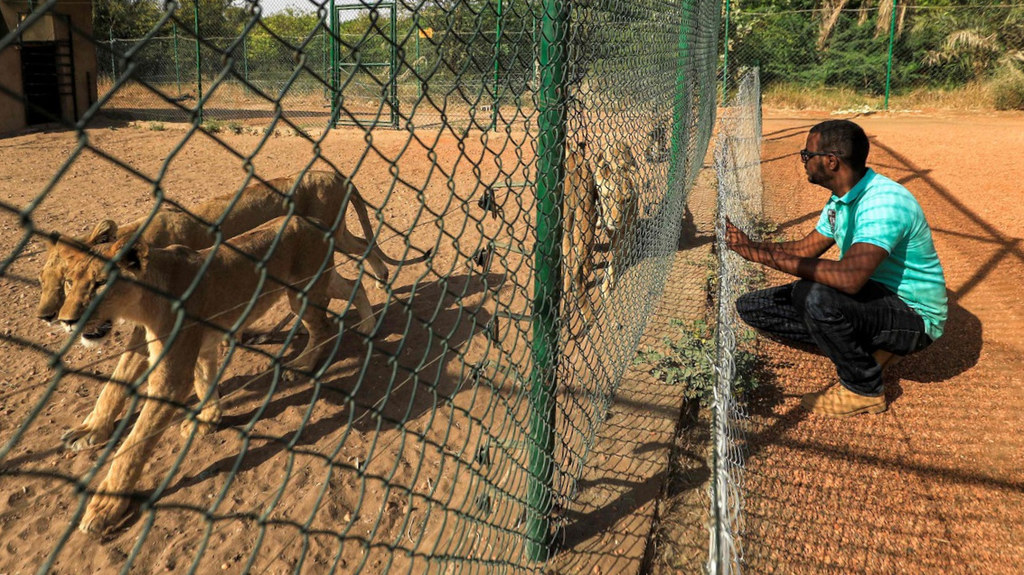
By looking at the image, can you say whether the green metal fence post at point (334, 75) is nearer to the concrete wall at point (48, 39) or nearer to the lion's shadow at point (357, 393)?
the lion's shadow at point (357, 393)

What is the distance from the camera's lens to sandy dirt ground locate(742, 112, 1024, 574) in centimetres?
287

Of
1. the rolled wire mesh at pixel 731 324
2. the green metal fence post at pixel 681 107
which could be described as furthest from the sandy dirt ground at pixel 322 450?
the green metal fence post at pixel 681 107

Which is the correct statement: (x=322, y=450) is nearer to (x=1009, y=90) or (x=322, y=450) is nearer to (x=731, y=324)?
(x=731, y=324)

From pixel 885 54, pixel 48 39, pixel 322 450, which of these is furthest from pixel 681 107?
pixel 885 54

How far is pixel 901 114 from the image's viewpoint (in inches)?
704

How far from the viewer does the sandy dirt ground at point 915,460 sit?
2865 millimetres

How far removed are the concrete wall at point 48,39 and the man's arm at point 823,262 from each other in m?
13.1

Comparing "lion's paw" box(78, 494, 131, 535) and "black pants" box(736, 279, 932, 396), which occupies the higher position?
"black pants" box(736, 279, 932, 396)

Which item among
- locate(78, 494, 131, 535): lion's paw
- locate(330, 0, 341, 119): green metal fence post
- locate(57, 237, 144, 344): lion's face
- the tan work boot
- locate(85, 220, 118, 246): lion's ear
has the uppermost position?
locate(330, 0, 341, 119): green metal fence post

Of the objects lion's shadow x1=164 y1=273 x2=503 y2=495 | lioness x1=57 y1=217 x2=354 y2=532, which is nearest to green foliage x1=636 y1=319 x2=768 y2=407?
lion's shadow x1=164 y1=273 x2=503 y2=495

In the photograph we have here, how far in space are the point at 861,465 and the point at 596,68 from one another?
7.44 ft

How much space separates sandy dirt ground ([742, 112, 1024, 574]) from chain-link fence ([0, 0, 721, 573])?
2.89 ft

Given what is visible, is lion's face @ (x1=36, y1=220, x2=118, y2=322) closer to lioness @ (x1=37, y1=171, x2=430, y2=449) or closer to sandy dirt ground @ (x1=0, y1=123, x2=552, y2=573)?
lioness @ (x1=37, y1=171, x2=430, y2=449)

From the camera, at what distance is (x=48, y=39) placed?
15.1 meters
